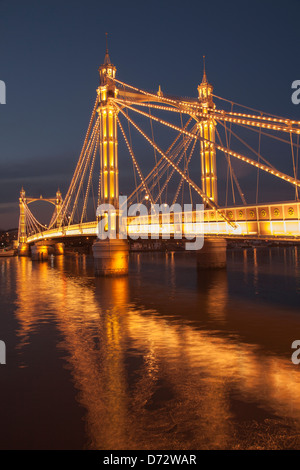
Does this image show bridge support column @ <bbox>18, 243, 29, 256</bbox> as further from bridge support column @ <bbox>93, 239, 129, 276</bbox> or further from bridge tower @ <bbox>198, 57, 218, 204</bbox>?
bridge tower @ <bbox>198, 57, 218, 204</bbox>

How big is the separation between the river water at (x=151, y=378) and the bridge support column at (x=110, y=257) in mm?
11685

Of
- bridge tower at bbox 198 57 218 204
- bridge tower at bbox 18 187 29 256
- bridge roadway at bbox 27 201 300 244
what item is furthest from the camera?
bridge tower at bbox 18 187 29 256

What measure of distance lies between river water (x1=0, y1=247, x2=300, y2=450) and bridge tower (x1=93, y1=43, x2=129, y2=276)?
12.0 metres

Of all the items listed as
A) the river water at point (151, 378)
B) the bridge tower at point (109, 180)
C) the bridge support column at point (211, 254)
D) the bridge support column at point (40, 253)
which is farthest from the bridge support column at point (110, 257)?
the bridge support column at point (40, 253)

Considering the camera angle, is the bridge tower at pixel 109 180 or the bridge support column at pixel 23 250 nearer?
the bridge tower at pixel 109 180

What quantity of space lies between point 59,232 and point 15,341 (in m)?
40.4

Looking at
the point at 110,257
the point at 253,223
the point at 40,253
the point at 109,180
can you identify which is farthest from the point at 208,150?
the point at 40,253

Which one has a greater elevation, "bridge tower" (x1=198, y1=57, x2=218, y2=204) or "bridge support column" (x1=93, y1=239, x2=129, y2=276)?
"bridge tower" (x1=198, y1=57, x2=218, y2=204)

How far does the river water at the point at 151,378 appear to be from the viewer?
655 cm

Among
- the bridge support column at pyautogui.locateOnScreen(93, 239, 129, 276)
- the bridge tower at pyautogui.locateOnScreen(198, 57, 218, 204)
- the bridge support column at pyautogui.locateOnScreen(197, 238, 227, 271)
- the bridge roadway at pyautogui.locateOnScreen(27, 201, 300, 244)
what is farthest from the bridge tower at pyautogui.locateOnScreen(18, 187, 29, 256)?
the bridge roadway at pyautogui.locateOnScreen(27, 201, 300, 244)

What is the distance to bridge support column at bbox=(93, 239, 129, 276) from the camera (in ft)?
104

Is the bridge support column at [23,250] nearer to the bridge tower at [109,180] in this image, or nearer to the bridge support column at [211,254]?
the bridge support column at [211,254]

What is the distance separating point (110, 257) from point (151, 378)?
23.2 m
